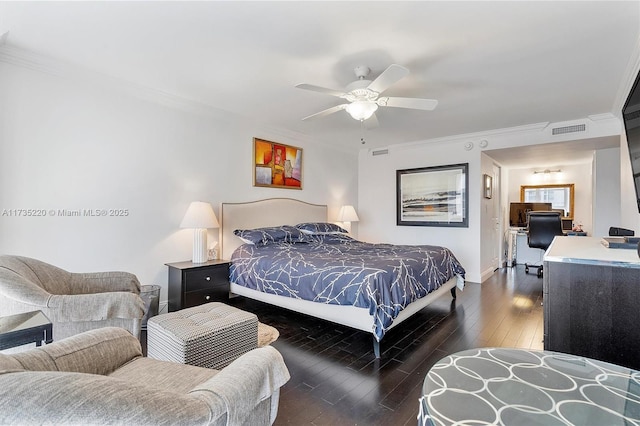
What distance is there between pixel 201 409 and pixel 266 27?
7.43 feet

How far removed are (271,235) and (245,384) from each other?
9.98 feet

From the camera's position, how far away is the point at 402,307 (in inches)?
102

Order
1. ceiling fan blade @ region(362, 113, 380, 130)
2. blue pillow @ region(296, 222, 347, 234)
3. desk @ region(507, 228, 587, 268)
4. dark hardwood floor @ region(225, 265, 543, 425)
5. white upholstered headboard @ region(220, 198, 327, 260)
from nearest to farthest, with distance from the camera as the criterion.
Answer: dark hardwood floor @ region(225, 265, 543, 425) < ceiling fan blade @ region(362, 113, 380, 130) < white upholstered headboard @ region(220, 198, 327, 260) < blue pillow @ region(296, 222, 347, 234) < desk @ region(507, 228, 587, 268)

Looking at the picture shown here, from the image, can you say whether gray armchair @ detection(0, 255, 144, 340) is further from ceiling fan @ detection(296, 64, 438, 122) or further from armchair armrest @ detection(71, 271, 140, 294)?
ceiling fan @ detection(296, 64, 438, 122)

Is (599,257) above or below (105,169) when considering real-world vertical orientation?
below

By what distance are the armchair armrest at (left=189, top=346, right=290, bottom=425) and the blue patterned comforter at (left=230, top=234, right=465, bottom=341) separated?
1.39 metres

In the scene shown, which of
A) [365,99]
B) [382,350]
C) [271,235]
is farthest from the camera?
[271,235]

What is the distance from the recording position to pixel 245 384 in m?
1.00

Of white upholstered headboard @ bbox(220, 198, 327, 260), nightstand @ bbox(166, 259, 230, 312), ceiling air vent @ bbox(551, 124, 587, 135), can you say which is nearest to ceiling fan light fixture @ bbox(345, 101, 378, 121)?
Result: white upholstered headboard @ bbox(220, 198, 327, 260)

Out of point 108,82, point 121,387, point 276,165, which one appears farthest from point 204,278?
point 121,387

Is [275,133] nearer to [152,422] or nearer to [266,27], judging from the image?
[266,27]

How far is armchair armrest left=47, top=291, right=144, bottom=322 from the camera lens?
68.3 inches

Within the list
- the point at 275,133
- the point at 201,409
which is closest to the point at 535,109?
the point at 275,133

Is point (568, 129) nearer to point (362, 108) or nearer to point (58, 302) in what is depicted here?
point (362, 108)
